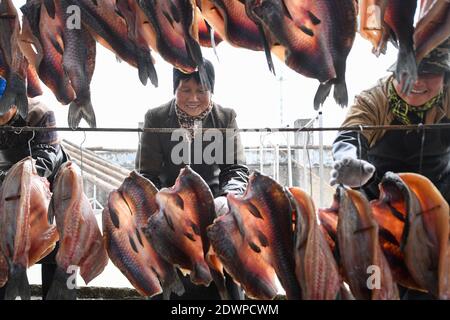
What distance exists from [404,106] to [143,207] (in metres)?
1.35

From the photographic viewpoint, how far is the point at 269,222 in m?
2.06

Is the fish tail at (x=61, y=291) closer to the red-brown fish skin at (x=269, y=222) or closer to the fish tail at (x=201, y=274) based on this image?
the fish tail at (x=201, y=274)

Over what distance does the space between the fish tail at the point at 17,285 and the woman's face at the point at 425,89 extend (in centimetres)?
183

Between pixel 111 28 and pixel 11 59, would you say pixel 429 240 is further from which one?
pixel 11 59

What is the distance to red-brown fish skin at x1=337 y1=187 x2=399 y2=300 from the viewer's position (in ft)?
6.41

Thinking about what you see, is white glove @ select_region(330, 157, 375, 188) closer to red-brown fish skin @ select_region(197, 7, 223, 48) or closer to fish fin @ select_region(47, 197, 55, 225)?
red-brown fish skin @ select_region(197, 7, 223, 48)

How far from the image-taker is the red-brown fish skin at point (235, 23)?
6.89 ft

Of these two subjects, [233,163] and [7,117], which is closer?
[7,117]

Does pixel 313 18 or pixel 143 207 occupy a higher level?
pixel 313 18

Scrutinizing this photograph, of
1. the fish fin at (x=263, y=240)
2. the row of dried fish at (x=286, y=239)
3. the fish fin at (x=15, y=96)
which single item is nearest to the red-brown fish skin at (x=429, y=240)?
the row of dried fish at (x=286, y=239)

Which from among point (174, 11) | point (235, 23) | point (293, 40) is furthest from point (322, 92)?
point (174, 11)

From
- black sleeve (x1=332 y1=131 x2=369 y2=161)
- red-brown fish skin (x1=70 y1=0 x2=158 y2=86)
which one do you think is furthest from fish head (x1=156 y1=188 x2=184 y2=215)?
black sleeve (x1=332 y1=131 x2=369 y2=161)
